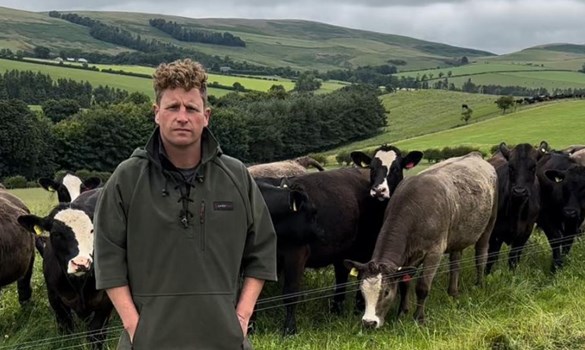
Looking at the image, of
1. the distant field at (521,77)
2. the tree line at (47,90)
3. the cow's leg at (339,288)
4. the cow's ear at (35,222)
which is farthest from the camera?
the distant field at (521,77)

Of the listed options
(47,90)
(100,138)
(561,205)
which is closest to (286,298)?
(561,205)

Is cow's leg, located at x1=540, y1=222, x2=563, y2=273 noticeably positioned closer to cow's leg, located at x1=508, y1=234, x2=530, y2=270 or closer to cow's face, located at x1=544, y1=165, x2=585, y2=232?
cow's face, located at x1=544, y1=165, x2=585, y2=232

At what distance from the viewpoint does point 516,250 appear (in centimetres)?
1221

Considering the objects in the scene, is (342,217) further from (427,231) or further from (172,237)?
(172,237)

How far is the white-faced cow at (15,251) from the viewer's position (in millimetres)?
9375

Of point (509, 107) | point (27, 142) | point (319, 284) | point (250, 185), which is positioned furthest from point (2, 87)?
point (250, 185)

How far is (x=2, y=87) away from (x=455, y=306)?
99.0 m

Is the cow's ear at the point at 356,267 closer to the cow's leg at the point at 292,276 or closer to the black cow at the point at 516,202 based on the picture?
the cow's leg at the point at 292,276

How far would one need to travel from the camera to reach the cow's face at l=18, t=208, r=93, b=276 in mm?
7480

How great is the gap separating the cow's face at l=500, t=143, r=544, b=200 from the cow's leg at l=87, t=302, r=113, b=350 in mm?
7250

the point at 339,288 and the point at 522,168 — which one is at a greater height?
the point at 522,168

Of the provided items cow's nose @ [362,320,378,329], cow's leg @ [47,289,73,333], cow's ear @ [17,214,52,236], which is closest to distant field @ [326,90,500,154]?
cow's leg @ [47,289,73,333]

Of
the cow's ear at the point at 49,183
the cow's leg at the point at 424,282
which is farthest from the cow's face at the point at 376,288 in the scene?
the cow's ear at the point at 49,183

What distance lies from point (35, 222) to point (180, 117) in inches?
193
